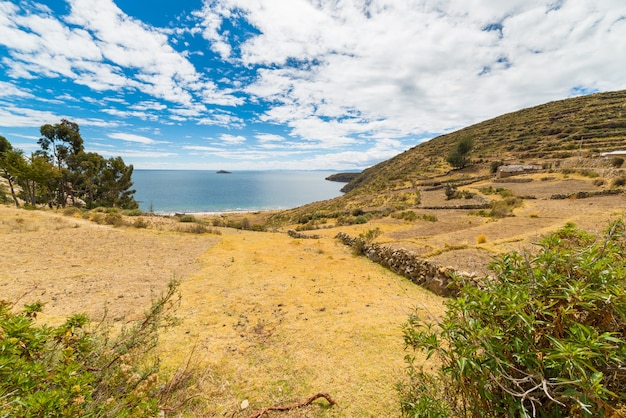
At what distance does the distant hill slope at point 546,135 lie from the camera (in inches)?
1609

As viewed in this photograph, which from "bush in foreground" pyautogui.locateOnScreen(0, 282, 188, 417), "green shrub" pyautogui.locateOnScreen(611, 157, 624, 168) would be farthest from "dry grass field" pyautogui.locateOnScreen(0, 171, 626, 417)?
"green shrub" pyautogui.locateOnScreen(611, 157, 624, 168)

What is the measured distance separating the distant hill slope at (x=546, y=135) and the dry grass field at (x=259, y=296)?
35.2 metres

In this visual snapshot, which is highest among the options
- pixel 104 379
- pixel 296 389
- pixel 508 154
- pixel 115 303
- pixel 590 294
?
pixel 508 154

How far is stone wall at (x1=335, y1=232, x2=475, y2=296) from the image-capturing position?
6.82 meters

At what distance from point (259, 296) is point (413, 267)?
4.99 meters

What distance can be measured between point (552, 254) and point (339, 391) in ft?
10.3

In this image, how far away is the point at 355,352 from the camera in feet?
14.5

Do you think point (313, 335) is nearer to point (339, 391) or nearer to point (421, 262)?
point (339, 391)

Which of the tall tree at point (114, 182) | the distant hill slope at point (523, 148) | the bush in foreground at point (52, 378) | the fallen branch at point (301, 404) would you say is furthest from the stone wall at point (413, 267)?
the tall tree at point (114, 182)

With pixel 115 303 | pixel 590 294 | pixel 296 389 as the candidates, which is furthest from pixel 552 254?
pixel 115 303

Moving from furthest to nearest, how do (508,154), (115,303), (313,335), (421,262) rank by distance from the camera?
(508,154) < (421,262) < (115,303) < (313,335)

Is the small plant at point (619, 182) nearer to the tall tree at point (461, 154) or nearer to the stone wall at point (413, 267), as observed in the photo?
the stone wall at point (413, 267)

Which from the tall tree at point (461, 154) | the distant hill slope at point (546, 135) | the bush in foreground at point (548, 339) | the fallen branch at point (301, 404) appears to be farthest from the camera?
the tall tree at point (461, 154)

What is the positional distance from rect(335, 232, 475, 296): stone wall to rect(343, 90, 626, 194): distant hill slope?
34295 mm
